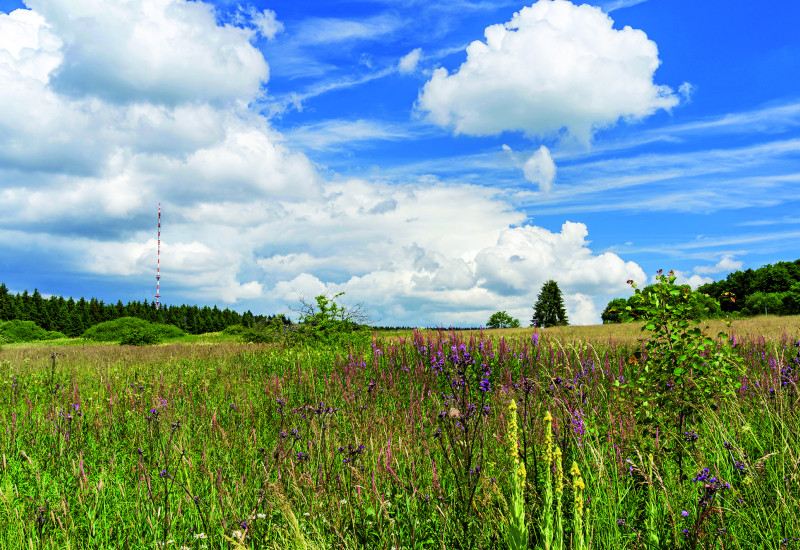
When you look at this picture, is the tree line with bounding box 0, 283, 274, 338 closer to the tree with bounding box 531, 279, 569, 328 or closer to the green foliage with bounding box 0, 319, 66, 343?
the green foliage with bounding box 0, 319, 66, 343

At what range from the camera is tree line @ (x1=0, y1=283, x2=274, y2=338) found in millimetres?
47688

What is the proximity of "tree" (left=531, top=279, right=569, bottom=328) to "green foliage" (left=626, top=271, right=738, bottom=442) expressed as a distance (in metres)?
56.4

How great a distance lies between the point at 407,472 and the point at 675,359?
2.76 metres

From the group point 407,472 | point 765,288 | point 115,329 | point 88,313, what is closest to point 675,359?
point 407,472

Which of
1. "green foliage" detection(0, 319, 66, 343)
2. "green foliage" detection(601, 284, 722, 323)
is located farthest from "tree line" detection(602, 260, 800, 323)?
"green foliage" detection(0, 319, 66, 343)

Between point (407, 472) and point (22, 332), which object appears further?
point (22, 332)

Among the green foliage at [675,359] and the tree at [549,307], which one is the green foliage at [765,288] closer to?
the tree at [549,307]

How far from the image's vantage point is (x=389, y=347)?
32.2ft

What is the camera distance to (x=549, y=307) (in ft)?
197

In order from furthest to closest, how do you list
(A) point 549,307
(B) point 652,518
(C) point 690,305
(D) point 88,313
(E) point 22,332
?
(A) point 549,307, (D) point 88,313, (E) point 22,332, (C) point 690,305, (B) point 652,518

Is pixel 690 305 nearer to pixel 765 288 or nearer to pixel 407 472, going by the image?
pixel 407 472

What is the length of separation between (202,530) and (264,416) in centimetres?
291

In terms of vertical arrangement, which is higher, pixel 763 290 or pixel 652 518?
pixel 763 290

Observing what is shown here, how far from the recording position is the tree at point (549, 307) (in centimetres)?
5950
